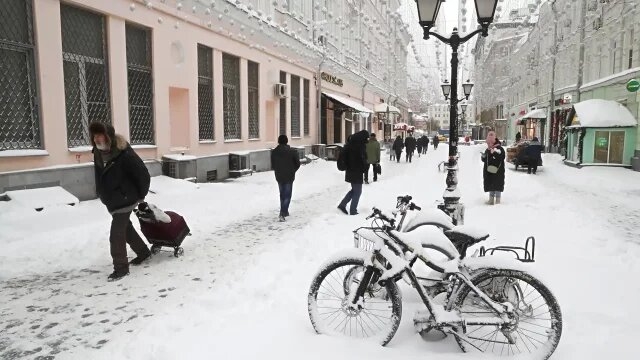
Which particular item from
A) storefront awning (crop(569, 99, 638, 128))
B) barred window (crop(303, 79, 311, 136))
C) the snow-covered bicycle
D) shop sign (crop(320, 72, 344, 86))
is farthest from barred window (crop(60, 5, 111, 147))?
storefront awning (crop(569, 99, 638, 128))

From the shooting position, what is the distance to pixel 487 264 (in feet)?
11.2

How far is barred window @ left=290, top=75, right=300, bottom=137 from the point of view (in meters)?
21.6

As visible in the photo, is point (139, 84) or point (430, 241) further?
point (139, 84)

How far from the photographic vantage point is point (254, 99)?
58.2 feet

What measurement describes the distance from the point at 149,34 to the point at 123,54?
139cm

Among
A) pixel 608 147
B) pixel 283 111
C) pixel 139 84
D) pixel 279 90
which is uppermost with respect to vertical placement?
pixel 279 90

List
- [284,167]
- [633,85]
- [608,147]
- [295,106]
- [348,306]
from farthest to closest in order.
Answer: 1. [295,106]
2. [608,147]
3. [633,85]
4. [284,167]
5. [348,306]

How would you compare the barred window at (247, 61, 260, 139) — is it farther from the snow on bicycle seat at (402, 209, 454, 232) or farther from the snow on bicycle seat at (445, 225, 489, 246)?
the snow on bicycle seat at (445, 225, 489, 246)

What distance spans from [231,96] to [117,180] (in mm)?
11306

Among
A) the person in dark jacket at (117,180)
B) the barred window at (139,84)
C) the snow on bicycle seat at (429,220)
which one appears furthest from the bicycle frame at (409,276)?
the barred window at (139,84)

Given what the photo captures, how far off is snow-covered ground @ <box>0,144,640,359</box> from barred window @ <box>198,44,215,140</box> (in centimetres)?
397

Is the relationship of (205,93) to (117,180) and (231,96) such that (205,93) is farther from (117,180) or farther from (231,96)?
(117,180)

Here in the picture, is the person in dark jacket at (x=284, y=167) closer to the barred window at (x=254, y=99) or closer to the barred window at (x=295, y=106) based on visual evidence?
the barred window at (x=254, y=99)

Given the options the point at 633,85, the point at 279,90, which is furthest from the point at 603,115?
the point at 279,90
